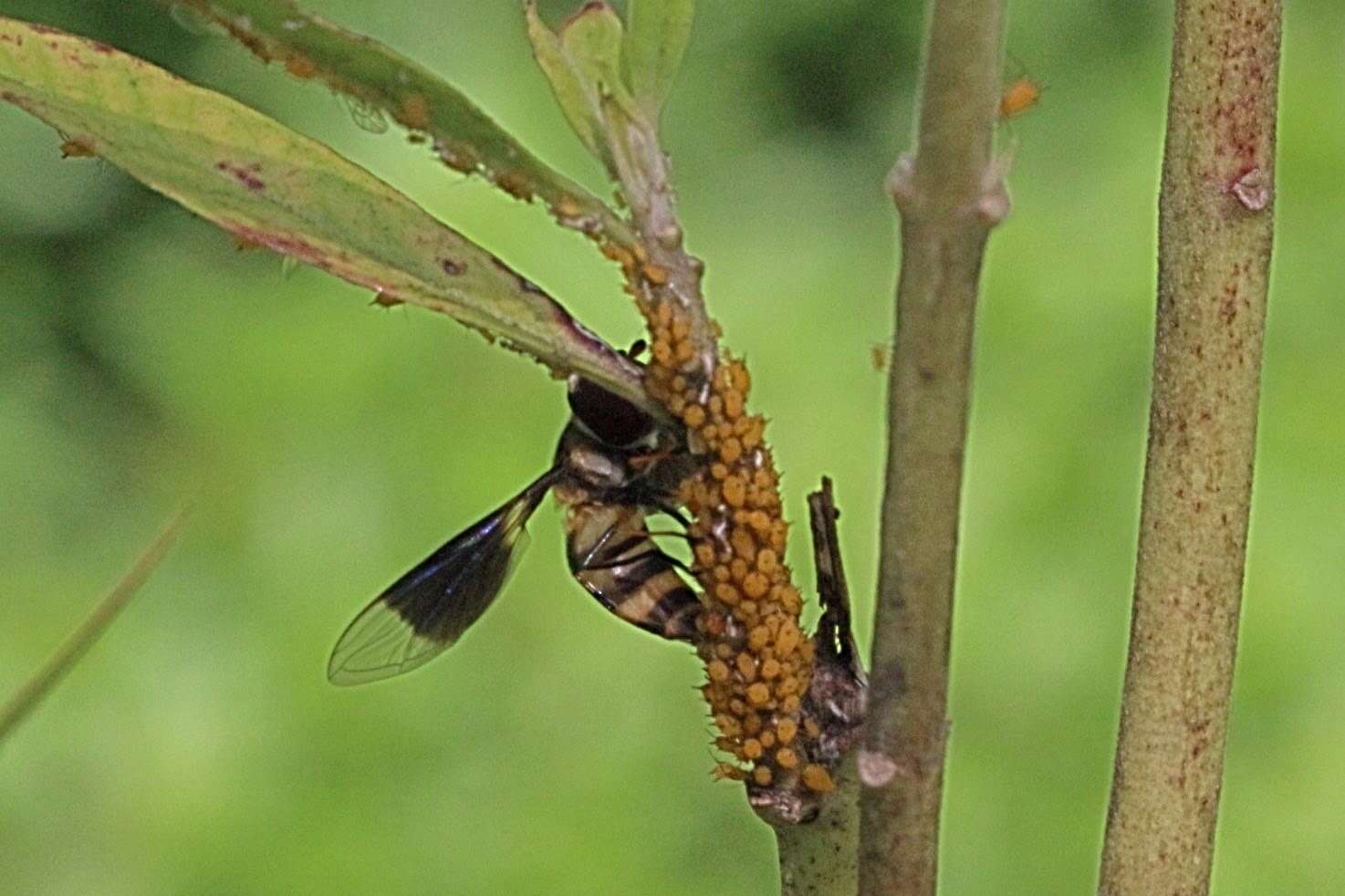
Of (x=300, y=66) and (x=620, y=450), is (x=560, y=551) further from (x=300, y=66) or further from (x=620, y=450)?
(x=300, y=66)

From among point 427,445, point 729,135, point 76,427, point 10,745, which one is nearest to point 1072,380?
point 427,445

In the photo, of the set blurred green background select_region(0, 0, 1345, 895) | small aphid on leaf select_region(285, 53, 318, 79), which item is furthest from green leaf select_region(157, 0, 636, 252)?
blurred green background select_region(0, 0, 1345, 895)

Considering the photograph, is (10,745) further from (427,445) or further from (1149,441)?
(1149,441)

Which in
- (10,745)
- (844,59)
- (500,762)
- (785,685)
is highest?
(844,59)

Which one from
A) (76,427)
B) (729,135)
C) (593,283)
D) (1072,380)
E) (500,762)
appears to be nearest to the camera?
(500,762)

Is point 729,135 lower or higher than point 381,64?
higher

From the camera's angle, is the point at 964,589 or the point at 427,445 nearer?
the point at 964,589

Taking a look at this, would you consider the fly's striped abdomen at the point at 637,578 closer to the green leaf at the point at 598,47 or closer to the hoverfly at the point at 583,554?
the hoverfly at the point at 583,554

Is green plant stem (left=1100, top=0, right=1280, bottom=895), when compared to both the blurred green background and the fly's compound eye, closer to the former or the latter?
the fly's compound eye
